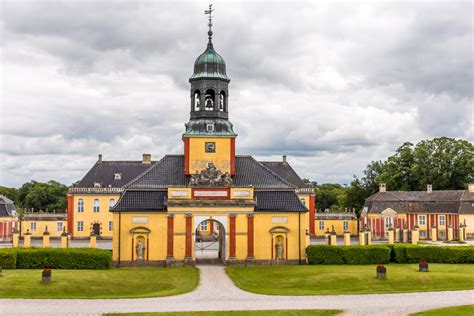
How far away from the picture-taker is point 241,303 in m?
27.3

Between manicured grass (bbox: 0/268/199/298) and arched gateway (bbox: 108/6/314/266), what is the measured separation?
471cm

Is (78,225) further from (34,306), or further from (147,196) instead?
(34,306)

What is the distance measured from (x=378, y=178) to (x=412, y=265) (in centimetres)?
4438

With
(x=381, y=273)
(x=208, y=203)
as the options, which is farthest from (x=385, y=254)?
(x=208, y=203)

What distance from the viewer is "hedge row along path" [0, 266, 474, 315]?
25.2 m

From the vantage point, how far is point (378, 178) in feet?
281

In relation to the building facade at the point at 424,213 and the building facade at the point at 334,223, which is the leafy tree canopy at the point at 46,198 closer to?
the building facade at the point at 334,223

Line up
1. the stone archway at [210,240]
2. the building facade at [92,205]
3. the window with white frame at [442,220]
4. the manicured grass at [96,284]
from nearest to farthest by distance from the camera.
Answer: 1. the manicured grass at [96,284]
2. the stone archway at [210,240]
3. the building facade at [92,205]
4. the window with white frame at [442,220]

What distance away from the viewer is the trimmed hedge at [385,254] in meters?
43.5

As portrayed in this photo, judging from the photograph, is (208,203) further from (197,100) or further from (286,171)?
(286,171)

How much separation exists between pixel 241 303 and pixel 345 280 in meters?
8.75

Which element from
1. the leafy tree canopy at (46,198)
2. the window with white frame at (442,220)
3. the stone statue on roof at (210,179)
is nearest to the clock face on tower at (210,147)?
the stone statue on roof at (210,179)

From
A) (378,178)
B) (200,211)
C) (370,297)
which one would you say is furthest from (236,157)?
(378,178)

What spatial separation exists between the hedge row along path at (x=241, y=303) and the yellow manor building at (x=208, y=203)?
12.6 m
